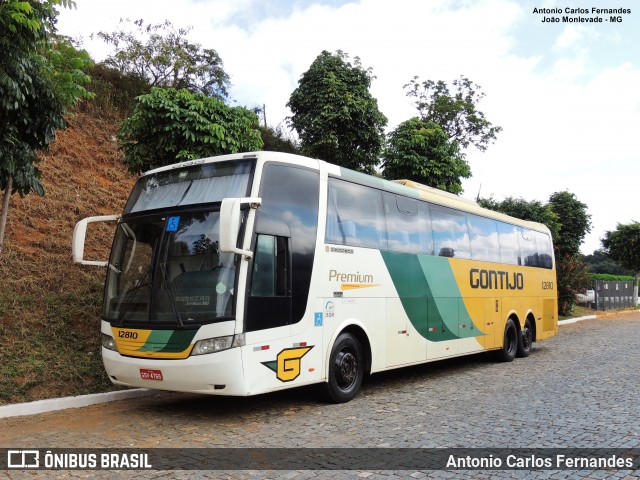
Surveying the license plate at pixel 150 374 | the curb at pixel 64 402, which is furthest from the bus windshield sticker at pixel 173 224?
the curb at pixel 64 402

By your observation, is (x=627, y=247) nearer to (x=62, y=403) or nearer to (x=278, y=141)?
(x=278, y=141)

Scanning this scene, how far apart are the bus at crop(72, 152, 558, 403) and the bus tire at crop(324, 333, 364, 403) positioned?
0.02 m

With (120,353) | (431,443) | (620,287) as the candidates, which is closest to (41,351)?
(120,353)

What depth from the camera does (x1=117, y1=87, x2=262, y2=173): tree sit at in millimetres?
9969

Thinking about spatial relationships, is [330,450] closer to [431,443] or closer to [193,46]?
[431,443]

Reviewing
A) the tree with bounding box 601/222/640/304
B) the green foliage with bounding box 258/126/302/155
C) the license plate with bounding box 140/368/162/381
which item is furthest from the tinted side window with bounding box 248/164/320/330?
the tree with bounding box 601/222/640/304

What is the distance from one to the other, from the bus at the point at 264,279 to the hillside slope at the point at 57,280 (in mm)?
1647

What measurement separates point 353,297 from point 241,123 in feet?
14.4

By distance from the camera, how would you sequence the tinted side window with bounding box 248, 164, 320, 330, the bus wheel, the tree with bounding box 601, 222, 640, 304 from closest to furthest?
the tinted side window with bounding box 248, 164, 320, 330 < the bus wheel < the tree with bounding box 601, 222, 640, 304

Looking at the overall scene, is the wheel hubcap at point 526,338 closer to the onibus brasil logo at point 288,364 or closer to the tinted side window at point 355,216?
the tinted side window at point 355,216

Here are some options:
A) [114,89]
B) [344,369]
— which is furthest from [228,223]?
[114,89]

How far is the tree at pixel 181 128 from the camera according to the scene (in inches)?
392

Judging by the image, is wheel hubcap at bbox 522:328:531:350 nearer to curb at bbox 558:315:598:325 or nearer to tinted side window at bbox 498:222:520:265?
tinted side window at bbox 498:222:520:265

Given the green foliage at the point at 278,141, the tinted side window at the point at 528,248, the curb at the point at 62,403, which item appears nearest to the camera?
the curb at the point at 62,403
